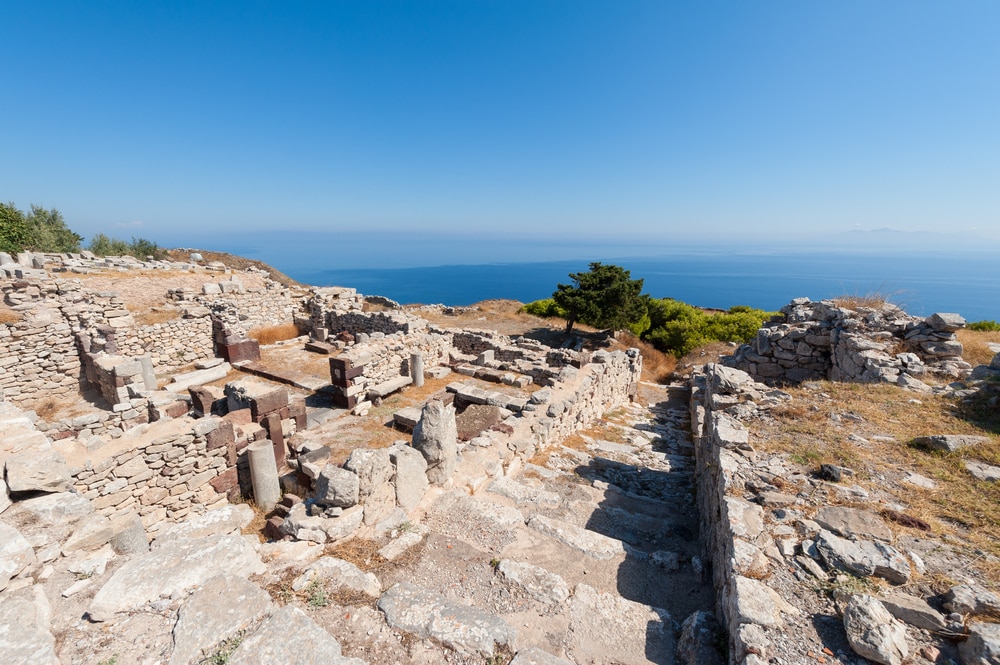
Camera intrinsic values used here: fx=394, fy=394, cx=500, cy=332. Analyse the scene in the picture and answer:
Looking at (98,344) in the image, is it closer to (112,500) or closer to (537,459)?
(112,500)

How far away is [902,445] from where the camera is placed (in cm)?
533

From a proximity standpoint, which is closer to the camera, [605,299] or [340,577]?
[340,577]

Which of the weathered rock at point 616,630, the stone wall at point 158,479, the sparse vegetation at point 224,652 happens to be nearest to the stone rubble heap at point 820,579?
the weathered rock at point 616,630

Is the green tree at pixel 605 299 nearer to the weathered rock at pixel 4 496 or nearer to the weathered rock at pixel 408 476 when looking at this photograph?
the weathered rock at pixel 408 476

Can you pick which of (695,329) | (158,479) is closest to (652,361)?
(695,329)

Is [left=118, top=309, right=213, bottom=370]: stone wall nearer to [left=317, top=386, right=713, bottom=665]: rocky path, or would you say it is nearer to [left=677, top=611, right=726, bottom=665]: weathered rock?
[left=317, top=386, right=713, bottom=665]: rocky path

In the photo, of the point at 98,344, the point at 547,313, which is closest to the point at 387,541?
the point at 98,344

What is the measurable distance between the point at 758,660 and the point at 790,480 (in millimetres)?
2764

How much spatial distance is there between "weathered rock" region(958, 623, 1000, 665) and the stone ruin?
6962 millimetres

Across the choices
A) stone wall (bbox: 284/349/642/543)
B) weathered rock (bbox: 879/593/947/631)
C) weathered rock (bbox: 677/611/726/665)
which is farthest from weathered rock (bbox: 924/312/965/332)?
weathered rock (bbox: 677/611/726/665)

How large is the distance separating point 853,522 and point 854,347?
7.71 m

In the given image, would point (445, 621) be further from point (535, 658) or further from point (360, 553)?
point (360, 553)

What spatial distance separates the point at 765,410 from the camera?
264 inches

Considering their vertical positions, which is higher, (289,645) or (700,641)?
(289,645)
